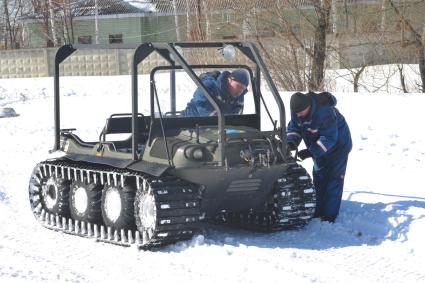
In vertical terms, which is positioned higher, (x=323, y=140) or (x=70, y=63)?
(x=70, y=63)

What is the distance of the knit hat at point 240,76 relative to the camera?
8.18m

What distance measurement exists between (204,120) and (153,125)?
68 centimetres

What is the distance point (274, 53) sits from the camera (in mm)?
20531

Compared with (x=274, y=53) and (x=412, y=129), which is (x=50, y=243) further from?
(x=274, y=53)

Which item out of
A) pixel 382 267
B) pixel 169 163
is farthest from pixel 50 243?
pixel 382 267

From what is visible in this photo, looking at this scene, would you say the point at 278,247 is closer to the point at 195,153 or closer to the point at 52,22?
the point at 195,153

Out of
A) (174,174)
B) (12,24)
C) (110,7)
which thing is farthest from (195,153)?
(12,24)

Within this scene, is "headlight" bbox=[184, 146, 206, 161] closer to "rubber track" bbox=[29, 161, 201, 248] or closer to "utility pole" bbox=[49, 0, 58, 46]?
"rubber track" bbox=[29, 161, 201, 248]

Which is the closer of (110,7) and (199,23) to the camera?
(199,23)

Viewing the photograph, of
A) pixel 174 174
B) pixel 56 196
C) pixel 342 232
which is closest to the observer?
pixel 174 174

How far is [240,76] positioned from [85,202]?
1.96m

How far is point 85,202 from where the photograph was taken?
26.4 feet

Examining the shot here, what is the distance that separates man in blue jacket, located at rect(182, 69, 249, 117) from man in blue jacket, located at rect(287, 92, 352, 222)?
53 centimetres

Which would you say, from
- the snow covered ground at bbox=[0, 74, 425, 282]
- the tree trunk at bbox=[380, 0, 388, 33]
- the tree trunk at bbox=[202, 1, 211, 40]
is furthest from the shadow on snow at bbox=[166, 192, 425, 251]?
the tree trunk at bbox=[202, 1, 211, 40]
